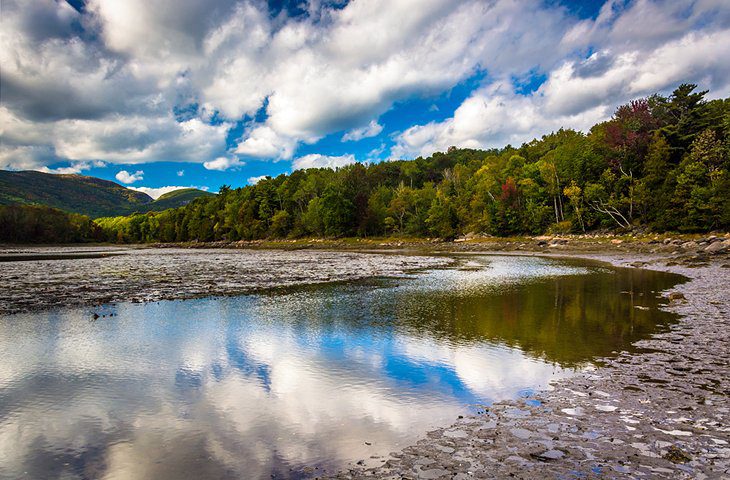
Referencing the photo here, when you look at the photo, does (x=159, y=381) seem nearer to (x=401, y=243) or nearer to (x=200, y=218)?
(x=401, y=243)

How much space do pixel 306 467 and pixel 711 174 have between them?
7186 centimetres

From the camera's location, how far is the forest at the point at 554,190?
58.0m

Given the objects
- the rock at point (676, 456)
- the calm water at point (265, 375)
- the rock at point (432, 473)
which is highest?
the rock at point (676, 456)

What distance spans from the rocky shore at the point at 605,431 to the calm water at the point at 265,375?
2.27 feet

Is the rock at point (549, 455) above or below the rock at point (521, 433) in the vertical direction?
above

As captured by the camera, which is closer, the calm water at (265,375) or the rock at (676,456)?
the rock at (676,456)

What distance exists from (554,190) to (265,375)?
92178mm

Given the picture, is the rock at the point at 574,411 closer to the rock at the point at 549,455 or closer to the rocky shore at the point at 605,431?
the rocky shore at the point at 605,431

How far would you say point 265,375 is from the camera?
10.2 metres

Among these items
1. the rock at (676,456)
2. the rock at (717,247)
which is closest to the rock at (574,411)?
the rock at (676,456)

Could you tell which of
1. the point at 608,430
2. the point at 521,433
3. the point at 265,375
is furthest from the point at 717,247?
the point at 265,375

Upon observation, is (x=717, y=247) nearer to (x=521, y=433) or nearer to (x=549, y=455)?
(x=521, y=433)

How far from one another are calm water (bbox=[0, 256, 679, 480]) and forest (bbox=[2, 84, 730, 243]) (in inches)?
2080

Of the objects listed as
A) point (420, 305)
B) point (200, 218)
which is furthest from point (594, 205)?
point (200, 218)
